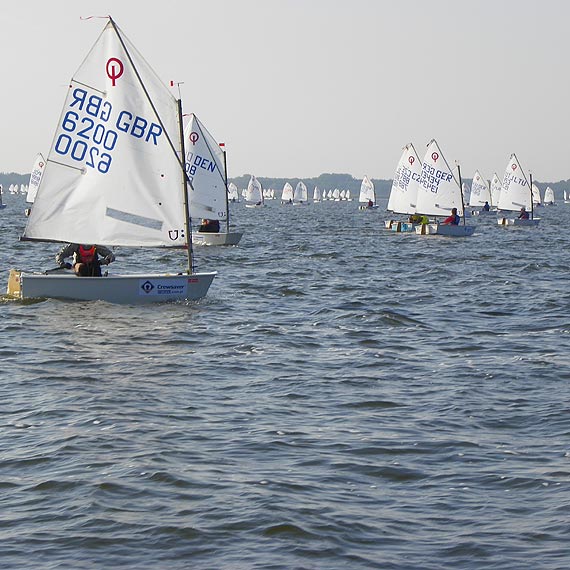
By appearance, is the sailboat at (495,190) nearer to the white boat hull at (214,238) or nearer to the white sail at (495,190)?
the white sail at (495,190)

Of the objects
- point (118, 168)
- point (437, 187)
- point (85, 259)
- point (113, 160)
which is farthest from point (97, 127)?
point (437, 187)

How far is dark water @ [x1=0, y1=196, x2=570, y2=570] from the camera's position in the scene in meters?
10.3

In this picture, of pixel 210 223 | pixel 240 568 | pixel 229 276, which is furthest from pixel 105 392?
pixel 210 223

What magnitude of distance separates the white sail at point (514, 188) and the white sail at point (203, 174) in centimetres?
4868

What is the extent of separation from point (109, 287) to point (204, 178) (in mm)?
25512

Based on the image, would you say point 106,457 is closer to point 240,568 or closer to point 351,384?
point 240,568

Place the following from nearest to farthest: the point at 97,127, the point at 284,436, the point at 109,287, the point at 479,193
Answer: the point at 284,436 → the point at 109,287 → the point at 97,127 → the point at 479,193

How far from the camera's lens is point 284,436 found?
14.0 metres

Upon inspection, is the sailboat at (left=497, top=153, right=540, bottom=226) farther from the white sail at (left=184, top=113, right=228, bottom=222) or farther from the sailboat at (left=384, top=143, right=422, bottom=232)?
the white sail at (left=184, top=113, right=228, bottom=222)

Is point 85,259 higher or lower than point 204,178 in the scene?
lower

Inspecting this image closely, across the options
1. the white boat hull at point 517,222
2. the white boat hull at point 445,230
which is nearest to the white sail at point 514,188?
the white boat hull at point 517,222

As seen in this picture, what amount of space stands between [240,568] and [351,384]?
803 centimetres

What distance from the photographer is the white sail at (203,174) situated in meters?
50.3

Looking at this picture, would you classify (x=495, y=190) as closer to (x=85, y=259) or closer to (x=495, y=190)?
(x=495, y=190)
